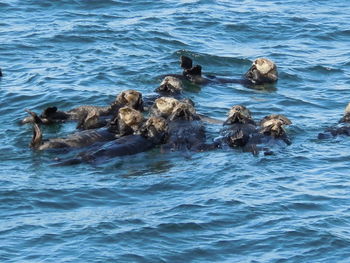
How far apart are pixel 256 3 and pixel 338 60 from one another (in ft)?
15.7

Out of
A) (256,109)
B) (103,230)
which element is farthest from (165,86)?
(103,230)

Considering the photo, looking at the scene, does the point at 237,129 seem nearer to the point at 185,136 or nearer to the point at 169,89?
the point at 185,136

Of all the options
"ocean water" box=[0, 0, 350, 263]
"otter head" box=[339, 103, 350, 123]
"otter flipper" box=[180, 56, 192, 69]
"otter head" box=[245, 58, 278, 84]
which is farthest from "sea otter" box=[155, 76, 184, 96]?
"otter head" box=[339, 103, 350, 123]

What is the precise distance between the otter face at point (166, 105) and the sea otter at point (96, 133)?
2.50 feet

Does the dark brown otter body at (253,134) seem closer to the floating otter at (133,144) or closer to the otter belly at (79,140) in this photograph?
the floating otter at (133,144)

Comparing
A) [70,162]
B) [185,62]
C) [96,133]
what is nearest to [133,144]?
[96,133]

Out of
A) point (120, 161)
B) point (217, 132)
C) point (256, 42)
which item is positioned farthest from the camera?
point (256, 42)

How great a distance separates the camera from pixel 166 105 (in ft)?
44.3

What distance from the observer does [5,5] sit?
20641 mm

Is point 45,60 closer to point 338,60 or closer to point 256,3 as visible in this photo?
point 338,60

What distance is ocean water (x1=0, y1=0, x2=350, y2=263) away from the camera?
922cm

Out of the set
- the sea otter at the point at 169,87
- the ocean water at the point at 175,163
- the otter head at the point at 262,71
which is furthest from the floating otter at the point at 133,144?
the otter head at the point at 262,71

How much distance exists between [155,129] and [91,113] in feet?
→ 3.48

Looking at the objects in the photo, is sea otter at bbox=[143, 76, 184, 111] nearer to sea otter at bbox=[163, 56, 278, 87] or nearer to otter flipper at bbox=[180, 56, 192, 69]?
sea otter at bbox=[163, 56, 278, 87]
